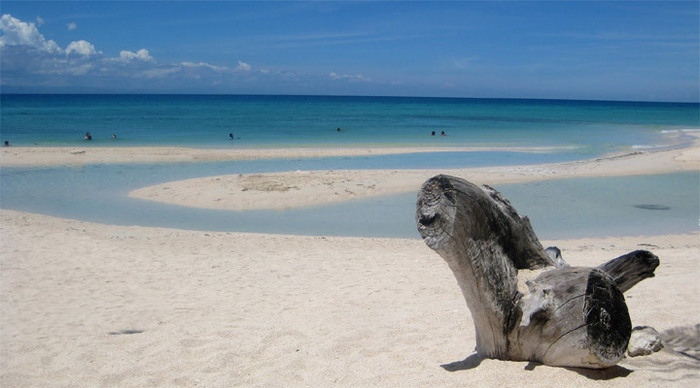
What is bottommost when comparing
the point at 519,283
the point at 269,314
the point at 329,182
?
the point at 269,314

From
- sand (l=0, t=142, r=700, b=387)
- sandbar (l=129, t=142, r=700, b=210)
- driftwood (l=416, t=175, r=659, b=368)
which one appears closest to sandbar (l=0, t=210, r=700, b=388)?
sand (l=0, t=142, r=700, b=387)

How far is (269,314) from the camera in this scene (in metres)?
6.89

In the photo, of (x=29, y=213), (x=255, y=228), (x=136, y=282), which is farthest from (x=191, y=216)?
(x=136, y=282)

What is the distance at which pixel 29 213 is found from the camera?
14.1m

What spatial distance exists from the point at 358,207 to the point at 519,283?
429 inches

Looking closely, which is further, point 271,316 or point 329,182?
point 329,182

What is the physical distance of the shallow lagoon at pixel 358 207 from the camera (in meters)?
12.8

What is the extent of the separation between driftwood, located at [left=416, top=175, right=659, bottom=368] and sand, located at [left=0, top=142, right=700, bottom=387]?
20 cm

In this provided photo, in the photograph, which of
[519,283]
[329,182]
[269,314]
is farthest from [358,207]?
[519,283]

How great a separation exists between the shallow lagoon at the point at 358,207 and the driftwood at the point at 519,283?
300 inches

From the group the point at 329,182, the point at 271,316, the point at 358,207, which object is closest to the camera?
the point at 271,316

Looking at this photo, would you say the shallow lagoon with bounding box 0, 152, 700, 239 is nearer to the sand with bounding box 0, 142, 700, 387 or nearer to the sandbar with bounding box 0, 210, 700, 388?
the sand with bounding box 0, 142, 700, 387

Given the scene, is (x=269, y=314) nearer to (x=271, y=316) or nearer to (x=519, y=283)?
(x=271, y=316)

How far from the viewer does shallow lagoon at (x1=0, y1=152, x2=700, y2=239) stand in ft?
42.1
